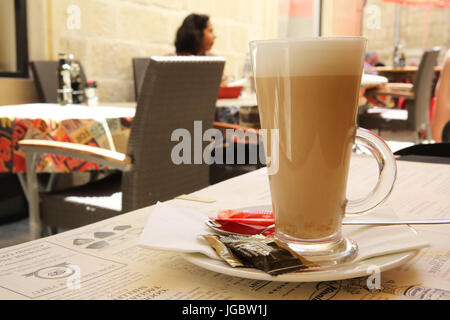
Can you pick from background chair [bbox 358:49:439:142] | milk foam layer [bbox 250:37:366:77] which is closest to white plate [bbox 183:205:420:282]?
milk foam layer [bbox 250:37:366:77]

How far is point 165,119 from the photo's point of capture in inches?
59.6

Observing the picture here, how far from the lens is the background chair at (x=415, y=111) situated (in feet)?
11.8

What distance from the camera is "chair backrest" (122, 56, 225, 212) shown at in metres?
1.44

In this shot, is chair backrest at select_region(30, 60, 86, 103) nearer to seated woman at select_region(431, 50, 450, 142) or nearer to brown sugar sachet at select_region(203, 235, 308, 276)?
seated woman at select_region(431, 50, 450, 142)

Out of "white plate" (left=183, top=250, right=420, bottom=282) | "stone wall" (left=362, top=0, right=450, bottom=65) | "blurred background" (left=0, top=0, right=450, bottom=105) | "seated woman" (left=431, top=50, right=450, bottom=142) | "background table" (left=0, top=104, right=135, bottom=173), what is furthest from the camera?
"stone wall" (left=362, top=0, right=450, bottom=65)

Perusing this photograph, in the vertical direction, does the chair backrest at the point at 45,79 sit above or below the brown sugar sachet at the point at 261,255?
above

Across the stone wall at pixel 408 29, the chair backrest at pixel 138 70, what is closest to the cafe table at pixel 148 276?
the chair backrest at pixel 138 70

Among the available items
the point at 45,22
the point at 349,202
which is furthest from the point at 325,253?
the point at 45,22

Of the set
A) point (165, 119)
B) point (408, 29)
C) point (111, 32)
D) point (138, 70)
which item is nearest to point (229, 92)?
point (138, 70)

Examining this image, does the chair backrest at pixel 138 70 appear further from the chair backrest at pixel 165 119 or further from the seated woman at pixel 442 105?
the seated woman at pixel 442 105

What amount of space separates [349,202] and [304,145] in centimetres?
7

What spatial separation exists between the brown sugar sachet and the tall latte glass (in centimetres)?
4

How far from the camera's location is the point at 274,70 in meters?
0.38

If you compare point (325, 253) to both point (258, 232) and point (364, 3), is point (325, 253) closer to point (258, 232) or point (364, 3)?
point (258, 232)
